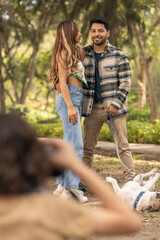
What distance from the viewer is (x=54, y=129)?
1327 cm

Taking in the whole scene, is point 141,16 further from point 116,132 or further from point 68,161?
point 68,161

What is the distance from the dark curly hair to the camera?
1.34 metres

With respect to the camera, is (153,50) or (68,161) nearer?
(68,161)

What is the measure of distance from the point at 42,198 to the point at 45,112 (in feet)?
68.9

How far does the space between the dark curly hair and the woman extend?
10.7 ft

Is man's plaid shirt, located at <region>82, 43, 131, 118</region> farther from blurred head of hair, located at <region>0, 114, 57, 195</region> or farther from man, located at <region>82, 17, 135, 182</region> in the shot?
blurred head of hair, located at <region>0, 114, 57, 195</region>

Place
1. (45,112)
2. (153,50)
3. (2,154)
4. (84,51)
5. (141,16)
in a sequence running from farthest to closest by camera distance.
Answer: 1. (45,112)
2. (153,50)
3. (141,16)
4. (84,51)
5. (2,154)

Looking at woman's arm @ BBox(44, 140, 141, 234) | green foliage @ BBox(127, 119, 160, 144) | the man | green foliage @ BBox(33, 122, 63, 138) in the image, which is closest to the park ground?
the man

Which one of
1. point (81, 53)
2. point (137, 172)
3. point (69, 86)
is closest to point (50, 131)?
point (137, 172)

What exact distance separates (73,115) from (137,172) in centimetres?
Result: 243

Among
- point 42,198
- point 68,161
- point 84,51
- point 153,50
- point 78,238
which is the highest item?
point 153,50

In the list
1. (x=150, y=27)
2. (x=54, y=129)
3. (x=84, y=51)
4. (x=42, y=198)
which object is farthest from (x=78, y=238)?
(x=150, y=27)

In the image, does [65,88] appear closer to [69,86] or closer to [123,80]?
[69,86]

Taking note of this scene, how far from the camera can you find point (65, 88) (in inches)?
185
